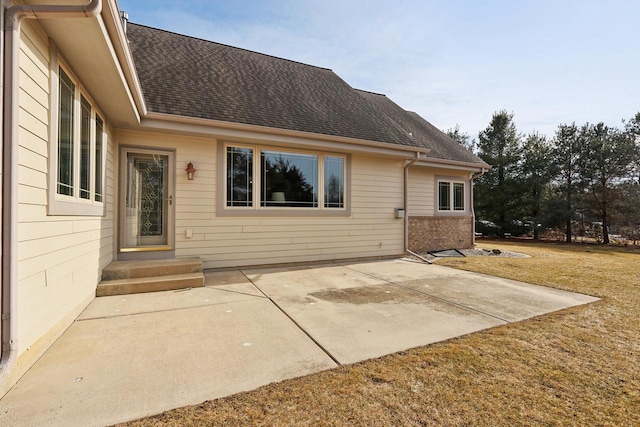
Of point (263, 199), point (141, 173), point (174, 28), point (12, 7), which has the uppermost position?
point (174, 28)

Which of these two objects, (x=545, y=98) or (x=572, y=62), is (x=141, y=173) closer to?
(x=572, y=62)

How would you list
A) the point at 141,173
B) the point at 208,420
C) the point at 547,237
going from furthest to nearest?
the point at 547,237 < the point at 141,173 < the point at 208,420

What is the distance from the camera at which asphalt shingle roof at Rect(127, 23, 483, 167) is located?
5.59 meters

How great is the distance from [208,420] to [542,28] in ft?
30.4

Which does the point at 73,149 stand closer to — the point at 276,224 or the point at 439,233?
the point at 276,224

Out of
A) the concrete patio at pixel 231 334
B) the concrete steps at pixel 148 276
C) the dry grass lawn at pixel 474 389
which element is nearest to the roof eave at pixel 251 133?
the concrete steps at pixel 148 276

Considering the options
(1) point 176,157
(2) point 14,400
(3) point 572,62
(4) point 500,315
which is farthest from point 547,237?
(2) point 14,400

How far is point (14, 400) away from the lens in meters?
1.80

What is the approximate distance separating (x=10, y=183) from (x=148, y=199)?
3.66 m

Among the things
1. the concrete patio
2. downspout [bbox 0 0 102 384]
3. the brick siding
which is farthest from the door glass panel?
the brick siding

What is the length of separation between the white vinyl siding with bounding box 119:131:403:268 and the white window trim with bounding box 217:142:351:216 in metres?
0.09

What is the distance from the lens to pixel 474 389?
1.95 meters

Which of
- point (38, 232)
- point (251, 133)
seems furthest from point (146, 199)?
point (38, 232)

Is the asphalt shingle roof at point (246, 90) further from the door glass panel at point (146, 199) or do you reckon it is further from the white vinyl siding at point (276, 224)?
the door glass panel at point (146, 199)
